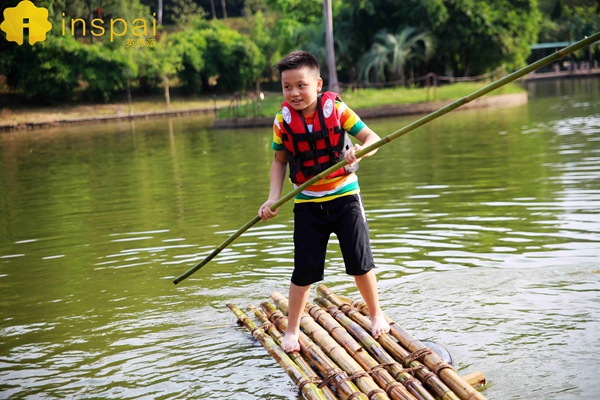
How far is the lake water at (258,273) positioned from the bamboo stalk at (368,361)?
0.36 m

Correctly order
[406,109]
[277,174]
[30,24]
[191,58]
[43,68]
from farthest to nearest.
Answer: [191,58]
[43,68]
[30,24]
[406,109]
[277,174]

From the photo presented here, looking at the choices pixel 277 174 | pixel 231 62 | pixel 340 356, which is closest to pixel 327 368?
pixel 340 356

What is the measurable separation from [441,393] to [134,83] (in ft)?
130

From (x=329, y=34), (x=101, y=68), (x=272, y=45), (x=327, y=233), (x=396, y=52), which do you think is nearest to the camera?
(x=327, y=233)

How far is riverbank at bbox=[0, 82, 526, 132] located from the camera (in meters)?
22.7

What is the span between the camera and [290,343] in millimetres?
4027

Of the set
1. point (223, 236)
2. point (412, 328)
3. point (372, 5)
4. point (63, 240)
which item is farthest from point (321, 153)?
point (372, 5)

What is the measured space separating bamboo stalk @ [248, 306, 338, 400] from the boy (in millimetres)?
93

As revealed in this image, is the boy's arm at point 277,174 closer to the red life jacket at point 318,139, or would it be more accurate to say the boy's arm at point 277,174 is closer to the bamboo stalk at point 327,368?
the red life jacket at point 318,139

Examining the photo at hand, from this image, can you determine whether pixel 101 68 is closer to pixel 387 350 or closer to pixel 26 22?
pixel 26 22

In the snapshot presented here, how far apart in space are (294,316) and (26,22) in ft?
116

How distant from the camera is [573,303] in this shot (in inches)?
183

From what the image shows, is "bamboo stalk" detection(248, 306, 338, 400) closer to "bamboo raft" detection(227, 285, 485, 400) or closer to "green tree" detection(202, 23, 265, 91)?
"bamboo raft" detection(227, 285, 485, 400)

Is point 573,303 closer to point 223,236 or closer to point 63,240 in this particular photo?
point 223,236
